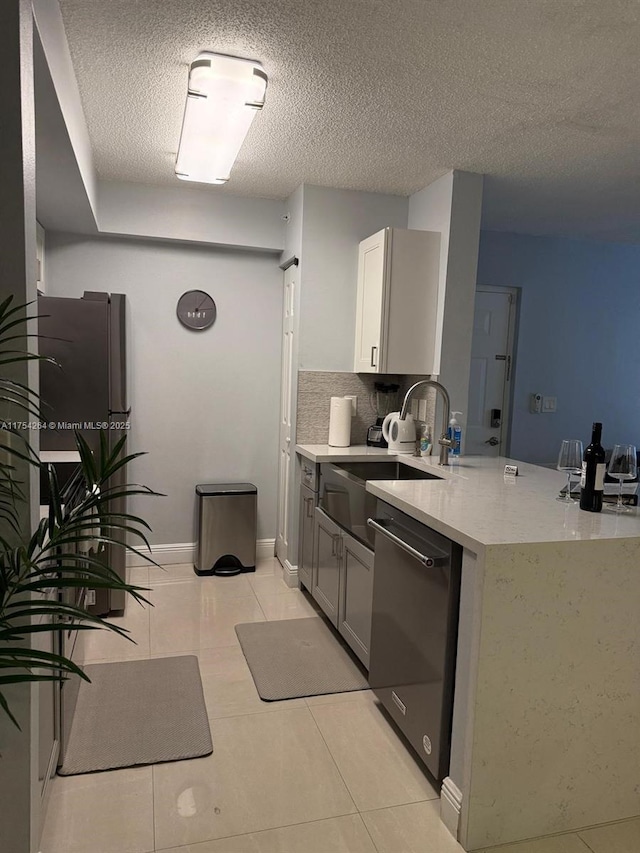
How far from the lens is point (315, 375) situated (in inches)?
155

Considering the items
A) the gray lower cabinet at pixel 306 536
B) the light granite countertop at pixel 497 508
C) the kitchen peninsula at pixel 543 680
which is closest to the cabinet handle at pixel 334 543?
the gray lower cabinet at pixel 306 536

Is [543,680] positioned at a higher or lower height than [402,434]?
lower

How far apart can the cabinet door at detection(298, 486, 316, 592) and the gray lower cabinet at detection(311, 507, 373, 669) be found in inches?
3.9

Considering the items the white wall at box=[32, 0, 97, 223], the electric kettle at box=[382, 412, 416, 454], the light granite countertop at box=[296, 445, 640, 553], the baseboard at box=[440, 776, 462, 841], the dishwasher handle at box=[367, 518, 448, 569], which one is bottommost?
the baseboard at box=[440, 776, 462, 841]

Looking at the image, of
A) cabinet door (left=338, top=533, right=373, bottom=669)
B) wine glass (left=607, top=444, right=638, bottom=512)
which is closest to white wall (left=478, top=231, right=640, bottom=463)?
cabinet door (left=338, top=533, right=373, bottom=669)

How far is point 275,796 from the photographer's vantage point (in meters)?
2.08

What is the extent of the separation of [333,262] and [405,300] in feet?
2.07

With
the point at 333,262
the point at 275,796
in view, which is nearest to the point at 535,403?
the point at 333,262

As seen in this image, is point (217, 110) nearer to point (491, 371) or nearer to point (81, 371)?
point (81, 371)

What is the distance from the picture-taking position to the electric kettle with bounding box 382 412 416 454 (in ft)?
11.9

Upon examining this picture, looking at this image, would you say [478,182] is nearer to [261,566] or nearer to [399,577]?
[399,577]

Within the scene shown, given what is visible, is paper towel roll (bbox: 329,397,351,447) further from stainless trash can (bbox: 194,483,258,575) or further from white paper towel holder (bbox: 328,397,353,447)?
stainless trash can (bbox: 194,483,258,575)

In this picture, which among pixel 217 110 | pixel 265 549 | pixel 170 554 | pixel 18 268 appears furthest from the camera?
pixel 265 549

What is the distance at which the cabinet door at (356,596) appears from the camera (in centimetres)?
277
